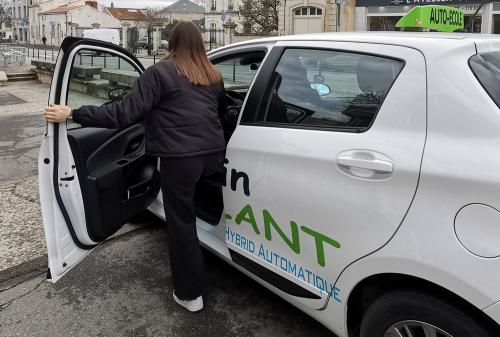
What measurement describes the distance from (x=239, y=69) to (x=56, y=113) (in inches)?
59.0

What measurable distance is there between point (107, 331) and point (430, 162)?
2.01 metres

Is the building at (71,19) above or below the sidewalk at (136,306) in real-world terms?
above

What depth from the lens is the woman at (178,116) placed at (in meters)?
2.50

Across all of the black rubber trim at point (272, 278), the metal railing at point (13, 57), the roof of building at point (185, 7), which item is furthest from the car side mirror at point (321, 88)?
the roof of building at point (185, 7)

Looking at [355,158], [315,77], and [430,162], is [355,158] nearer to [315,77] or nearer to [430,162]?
[430,162]

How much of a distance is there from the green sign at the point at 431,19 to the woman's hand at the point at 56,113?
1915mm

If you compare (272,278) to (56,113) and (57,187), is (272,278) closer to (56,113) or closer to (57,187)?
(57,187)

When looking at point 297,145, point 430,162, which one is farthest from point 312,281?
point 430,162

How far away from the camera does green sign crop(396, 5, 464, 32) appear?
254 centimetres

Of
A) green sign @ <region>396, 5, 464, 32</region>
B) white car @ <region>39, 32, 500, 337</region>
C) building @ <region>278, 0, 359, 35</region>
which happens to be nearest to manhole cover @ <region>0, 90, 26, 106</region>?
white car @ <region>39, 32, 500, 337</region>

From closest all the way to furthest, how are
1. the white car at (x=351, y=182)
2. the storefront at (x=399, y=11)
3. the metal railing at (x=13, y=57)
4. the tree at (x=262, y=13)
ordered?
the white car at (x=351, y=182)
the storefront at (x=399, y=11)
the metal railing at (x=13, y=57)
the tree at (x=262, y=13)

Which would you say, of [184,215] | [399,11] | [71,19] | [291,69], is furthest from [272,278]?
[71,19]

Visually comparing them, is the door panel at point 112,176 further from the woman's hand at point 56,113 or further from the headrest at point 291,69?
the headrest at point 291,69

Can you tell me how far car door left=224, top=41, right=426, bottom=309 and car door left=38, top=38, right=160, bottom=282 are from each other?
0.77 metres
